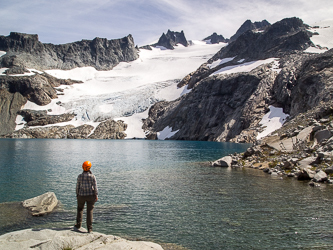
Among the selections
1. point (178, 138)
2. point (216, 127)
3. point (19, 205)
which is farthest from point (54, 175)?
point (178, 138)

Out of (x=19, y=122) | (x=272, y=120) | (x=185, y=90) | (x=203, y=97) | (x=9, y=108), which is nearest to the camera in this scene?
(x=272, y=120)

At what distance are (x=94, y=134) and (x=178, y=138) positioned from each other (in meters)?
46.9

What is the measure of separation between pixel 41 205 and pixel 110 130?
430 feet

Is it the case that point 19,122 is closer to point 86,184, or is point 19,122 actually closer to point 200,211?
point 200,211

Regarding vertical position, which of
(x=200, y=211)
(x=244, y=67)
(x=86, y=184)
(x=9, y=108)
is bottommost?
(x=200, y=211)

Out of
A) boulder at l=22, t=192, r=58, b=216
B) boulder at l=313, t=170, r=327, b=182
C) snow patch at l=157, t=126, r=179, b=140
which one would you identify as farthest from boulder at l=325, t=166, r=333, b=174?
snow patch at l=157, t=126, r=179, b=140

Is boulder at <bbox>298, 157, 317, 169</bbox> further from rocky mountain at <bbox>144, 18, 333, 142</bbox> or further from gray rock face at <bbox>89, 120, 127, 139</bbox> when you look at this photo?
gray rock face at <bbox>89, 120, 127, 139</bbox>

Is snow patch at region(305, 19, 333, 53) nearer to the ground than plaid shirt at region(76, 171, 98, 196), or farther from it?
farther from it

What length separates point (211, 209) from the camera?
55.1 ft

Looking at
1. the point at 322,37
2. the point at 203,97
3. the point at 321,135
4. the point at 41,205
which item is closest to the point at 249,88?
the point at 203,97

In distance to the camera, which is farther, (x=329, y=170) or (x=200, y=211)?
(x=329, y=170)

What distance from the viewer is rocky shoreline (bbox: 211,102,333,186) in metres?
25.5

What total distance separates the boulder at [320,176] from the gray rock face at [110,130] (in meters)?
125

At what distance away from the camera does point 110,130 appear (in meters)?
146
